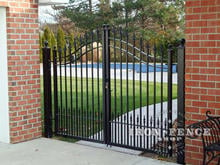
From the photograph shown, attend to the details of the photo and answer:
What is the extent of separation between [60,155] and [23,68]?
60.3 inches

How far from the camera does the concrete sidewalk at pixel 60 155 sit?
15.4 feet

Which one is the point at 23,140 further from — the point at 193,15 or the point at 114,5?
the point at 114,5

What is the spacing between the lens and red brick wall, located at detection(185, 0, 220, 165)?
4090 mm

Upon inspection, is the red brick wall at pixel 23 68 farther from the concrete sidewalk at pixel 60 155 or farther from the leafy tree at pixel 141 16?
the leafy tree at pixel 141 16

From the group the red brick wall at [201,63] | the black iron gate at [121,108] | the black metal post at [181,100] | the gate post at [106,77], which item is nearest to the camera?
the red brick wall at [201,63]

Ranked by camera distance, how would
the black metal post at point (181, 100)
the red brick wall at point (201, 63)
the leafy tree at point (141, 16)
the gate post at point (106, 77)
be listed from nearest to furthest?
A: the red brick wall at point (201, 63) < the black metal post at point (181, 100) < the gate post at point (106, 77) < the leafy tree at point (141, 16)

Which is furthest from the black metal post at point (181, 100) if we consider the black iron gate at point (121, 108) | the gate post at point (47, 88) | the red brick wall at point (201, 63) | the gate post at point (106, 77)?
the gate post at point (47, 88)

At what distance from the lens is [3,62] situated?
5.46 m

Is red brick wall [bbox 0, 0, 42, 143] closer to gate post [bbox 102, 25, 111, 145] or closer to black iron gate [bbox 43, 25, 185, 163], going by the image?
black iron gate [bbox 43, 25, 185, 163]

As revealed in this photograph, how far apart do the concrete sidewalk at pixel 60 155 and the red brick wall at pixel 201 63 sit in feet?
2.44

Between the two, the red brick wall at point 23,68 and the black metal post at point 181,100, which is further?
the red brick wall at point 23,68

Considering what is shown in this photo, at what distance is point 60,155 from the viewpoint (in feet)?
16.4

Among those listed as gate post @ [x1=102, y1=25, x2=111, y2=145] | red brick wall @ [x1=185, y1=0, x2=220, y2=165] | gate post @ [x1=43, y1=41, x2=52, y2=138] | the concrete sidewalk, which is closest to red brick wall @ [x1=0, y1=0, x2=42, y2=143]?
gate post @ [x1=43, y1=41, x2=52, y2=138]

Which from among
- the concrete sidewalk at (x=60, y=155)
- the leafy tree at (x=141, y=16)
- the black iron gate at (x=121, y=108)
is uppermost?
the leafy tree at (x=141, y=16)
